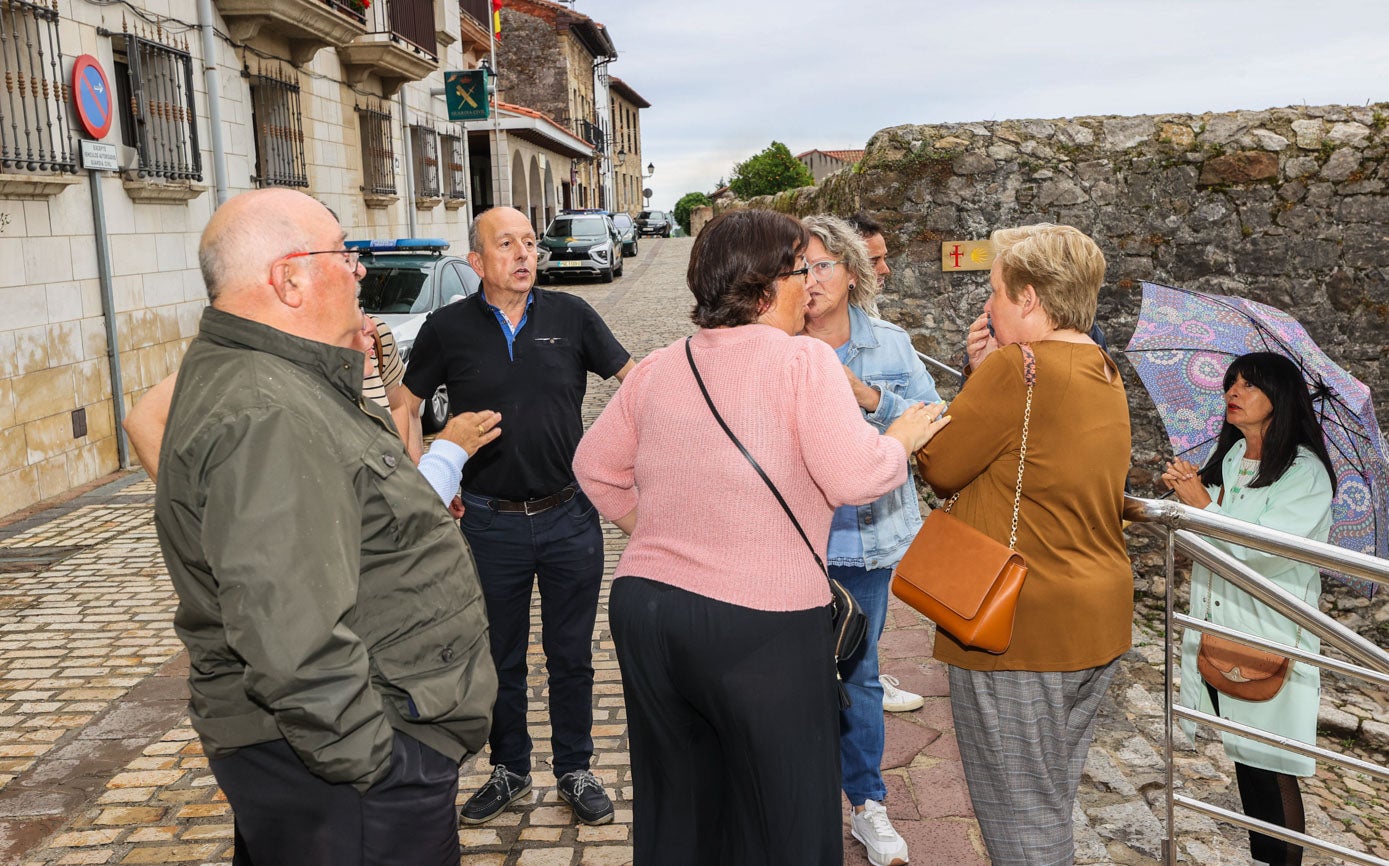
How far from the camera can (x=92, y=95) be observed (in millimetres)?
9102

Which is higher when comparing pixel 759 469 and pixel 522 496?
pixel 759 469

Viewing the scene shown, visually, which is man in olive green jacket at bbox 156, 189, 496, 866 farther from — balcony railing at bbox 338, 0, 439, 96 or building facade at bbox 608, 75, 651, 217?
building facade at bbox 608, 75, 651, 217

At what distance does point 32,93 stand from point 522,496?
719cm

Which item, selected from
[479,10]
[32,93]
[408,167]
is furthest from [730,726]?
[479,10]

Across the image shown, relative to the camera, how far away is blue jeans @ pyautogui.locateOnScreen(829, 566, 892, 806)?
343cm

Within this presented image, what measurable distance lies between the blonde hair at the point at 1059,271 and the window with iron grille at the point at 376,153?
650 inches

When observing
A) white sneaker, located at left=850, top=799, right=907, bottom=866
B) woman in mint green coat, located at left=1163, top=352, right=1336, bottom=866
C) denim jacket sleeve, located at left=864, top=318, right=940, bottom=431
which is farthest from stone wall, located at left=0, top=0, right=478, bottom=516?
woman in mint green coat, located at left=1163, top=352, right=1336, bottom=866

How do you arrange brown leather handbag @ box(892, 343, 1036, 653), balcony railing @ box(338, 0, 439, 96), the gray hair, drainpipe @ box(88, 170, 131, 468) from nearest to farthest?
the gray hair, brown leather handbag @ box(892, 343, 1036, 653), drainpipe @ box(88, 170, 131, 468), balcony railing @ box(338, 0, 439, 96)

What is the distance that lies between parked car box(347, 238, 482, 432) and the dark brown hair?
303 inches

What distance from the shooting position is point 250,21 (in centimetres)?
1254

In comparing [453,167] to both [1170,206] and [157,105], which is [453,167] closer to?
[157,105]

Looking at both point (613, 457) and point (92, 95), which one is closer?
point (613, 457)

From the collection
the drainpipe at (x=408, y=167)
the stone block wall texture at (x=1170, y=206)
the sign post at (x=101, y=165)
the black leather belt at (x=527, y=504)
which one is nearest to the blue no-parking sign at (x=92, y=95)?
the sign post at (x=101, y=165)

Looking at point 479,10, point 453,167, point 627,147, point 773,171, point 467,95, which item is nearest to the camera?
point 467,95
